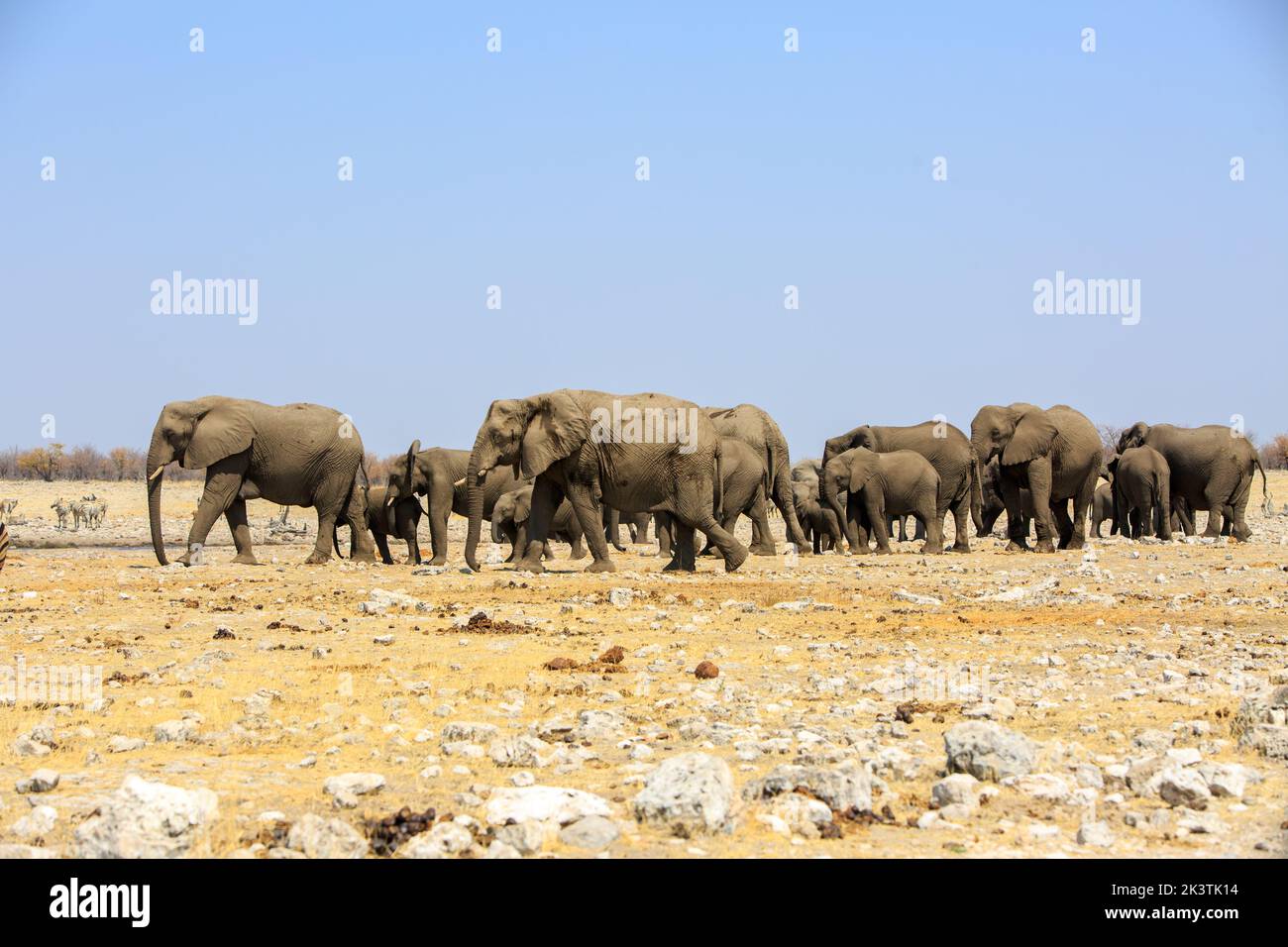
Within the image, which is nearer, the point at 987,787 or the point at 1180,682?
the point at 987,787

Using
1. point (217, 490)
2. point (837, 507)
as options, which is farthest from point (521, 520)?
point (837, 507)

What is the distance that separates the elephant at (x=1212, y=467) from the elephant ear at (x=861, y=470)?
9471mm

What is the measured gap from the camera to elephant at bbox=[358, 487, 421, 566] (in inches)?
1123

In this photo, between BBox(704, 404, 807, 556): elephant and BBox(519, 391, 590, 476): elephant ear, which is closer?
BBox(519, 391, 590, 476): elephant ear

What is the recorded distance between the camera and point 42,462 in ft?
271

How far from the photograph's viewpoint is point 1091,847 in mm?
6012

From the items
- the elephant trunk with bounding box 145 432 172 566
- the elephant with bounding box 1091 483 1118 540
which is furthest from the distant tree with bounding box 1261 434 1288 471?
the elephant trunk with bounding box 145 432 172 566

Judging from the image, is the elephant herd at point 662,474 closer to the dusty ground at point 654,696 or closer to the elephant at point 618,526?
the elephant at point 618,526

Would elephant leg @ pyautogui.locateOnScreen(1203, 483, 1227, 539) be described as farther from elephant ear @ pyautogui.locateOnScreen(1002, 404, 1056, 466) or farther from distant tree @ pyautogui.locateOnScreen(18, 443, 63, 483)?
distant tree @ pyautogui.locateOnScreen(18, 443, 63, 483)

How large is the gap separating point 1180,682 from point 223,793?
6.63m

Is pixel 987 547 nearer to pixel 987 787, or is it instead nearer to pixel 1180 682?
pixel 1180 682

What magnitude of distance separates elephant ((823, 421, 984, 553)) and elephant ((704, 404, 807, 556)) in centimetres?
146

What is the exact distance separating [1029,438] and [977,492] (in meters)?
10.5
